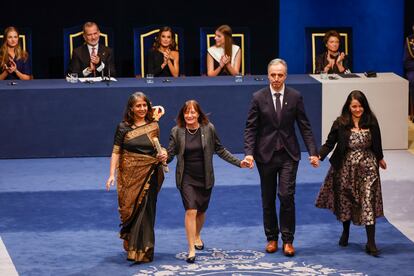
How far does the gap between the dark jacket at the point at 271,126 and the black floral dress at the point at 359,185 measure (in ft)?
1.23

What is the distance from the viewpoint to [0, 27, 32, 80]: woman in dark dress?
1300 centimetres

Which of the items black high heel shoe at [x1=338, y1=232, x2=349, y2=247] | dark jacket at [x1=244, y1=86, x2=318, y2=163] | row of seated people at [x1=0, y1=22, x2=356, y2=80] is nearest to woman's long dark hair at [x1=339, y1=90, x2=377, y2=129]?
dark jacket at [x1=244, y1=86, x2=318, y2=163]

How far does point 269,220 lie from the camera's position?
340 inches

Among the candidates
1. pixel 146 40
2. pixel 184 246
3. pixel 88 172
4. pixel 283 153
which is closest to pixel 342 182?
pixel 283 153

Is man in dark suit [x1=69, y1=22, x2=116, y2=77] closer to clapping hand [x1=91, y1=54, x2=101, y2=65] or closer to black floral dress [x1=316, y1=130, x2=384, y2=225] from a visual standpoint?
clapping hand [x1=91, y1=54, x2=101, y2=65]

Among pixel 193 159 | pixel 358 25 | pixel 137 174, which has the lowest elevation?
pixel 137 174

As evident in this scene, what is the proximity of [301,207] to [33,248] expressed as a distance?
2.53 metres

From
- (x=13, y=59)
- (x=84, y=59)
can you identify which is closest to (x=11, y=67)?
(x=13, y=59)

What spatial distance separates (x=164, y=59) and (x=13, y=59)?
5.75 feet

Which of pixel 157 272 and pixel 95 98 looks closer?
pixel 157 272

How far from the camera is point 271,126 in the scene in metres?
8.54

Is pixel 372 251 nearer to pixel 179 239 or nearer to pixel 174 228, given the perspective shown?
pixel 179 239

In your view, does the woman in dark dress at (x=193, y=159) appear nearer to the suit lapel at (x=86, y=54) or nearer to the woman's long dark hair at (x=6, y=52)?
the suit lapel at (x=86, y=54)

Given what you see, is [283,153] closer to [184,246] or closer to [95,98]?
[184,246]
